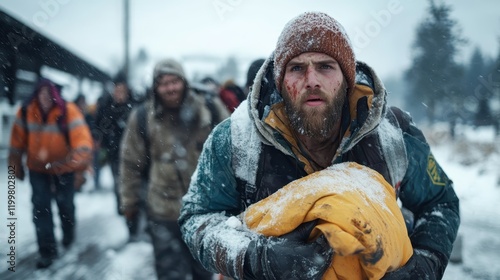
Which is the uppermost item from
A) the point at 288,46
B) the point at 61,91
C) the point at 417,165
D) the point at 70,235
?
the point at 61,91

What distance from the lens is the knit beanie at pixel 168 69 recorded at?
316cm

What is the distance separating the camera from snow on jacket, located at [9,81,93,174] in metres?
4.17

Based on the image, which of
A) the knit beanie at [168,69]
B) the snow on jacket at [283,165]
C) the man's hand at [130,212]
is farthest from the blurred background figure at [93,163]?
the snow on jacket at [283,165]

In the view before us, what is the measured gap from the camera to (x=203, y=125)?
10.3 feet

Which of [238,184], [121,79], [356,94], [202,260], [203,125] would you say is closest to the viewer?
[202,260]

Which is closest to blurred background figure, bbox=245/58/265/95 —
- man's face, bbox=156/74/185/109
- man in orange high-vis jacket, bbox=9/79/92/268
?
man's face, bbox=156/74/185/109

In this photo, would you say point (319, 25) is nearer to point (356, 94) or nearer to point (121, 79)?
point (356, 94)

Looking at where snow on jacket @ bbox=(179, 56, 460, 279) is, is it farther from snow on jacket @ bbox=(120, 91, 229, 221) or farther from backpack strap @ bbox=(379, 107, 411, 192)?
snow on jacket @ bbox=(120, 91, 229, 221)

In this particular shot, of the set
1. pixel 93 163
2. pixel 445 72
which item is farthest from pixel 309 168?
pixel 445 72

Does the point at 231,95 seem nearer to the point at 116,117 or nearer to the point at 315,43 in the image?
the point at 116,117

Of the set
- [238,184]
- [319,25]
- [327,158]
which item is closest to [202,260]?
[238,184]

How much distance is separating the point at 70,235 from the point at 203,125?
3.10 meters

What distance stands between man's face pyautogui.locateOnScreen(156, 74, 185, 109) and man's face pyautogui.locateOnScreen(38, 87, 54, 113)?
192 cm

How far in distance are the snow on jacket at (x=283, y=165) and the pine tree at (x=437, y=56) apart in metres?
2.34
